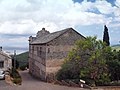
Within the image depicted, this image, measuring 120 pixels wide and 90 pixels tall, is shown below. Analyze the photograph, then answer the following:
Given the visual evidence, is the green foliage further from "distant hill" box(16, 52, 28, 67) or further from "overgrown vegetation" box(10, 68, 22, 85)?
"distant hill" box(16, 52, 28, 67)

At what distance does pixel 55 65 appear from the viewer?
182 ft

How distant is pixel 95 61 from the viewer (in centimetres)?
4531

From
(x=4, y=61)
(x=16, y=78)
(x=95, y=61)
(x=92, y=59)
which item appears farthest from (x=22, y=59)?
(x=92, y=59)

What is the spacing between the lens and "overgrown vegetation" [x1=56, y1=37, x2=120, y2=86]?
4481 centimetres

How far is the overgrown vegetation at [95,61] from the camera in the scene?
147ft

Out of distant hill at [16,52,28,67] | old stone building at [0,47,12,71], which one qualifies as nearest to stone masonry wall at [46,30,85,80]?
old stone building at [0,47,12,71]

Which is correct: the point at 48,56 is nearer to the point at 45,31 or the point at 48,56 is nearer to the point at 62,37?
the point at 62,37

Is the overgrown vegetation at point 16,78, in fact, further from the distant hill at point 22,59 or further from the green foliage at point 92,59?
the distant hill at point 22,59

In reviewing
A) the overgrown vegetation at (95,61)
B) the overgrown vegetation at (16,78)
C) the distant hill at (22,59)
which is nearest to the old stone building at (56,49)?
the overgrown vegetation at (16,78)

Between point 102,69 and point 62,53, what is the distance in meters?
12.6

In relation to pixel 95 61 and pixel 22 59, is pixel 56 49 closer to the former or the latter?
pixel 95 61

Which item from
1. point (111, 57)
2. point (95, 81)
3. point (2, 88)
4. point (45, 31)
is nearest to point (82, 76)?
point (95, 81)

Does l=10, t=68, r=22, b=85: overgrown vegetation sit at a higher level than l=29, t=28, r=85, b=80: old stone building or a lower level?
lower

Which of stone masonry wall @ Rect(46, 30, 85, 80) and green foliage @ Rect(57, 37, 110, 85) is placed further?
stone masonry wall @ Rect(46, 30, 85, 80)
